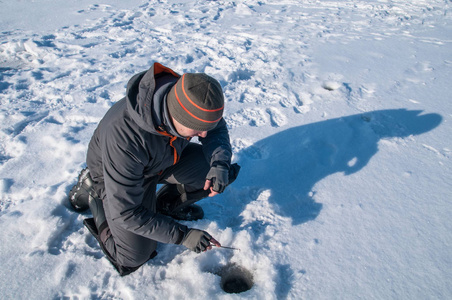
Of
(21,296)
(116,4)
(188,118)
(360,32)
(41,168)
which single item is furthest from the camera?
(116,4)

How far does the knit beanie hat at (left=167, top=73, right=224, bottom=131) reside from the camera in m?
1.33

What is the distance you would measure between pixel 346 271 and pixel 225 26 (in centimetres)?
499

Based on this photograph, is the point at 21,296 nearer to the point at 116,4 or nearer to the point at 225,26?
the point at 225,26

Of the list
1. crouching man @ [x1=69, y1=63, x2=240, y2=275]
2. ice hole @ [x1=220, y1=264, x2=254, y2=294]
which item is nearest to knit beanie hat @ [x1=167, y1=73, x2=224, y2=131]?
crouching man @ [x1=69, y1=63, x2=240, y2=275]

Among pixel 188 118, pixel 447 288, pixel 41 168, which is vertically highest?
pixel 188 118

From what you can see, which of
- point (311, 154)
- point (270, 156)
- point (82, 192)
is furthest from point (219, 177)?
point (311, 154)

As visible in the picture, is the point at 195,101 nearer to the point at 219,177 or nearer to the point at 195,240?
the point at 219,177

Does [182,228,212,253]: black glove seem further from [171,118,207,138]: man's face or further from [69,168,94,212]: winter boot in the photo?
[69,168,94,212]: winter boot

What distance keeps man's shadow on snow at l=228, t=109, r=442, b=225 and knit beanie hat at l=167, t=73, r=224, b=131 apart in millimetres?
1065

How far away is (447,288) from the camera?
65.6 inches

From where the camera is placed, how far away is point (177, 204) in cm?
216

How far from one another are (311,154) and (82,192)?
197 cm

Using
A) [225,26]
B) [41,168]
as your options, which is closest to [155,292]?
[41,168]

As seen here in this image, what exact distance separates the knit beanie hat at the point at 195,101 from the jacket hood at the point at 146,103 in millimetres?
83
